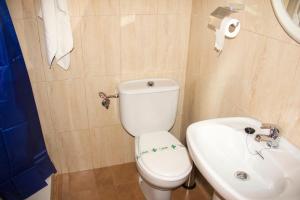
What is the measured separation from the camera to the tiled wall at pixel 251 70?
1068mm

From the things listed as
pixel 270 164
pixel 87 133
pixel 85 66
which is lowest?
pixel 87 133

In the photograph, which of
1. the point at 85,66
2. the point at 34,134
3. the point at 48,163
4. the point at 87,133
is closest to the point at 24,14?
the point at 85,66

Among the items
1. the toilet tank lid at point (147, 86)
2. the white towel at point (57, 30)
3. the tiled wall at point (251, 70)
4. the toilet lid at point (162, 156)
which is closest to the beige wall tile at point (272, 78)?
the tiled wall at point (251, 70)

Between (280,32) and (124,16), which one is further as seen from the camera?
(124,16)

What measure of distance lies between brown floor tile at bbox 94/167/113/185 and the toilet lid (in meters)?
0.52

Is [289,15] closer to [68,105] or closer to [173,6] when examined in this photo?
[173,6]

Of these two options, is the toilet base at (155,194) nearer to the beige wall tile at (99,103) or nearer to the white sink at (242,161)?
the beige wall tile at (99,103)

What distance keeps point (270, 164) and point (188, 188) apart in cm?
105

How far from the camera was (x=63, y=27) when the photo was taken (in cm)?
154

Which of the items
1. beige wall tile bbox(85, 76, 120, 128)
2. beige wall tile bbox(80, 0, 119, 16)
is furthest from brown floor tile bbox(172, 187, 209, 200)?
beige wall tile bbox(80, 0, 119, 16)

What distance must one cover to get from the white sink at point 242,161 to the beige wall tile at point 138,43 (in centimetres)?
82

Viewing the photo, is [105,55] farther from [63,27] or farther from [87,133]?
→ [87,133]

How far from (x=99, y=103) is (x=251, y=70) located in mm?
1138

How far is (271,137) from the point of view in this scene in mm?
1094
